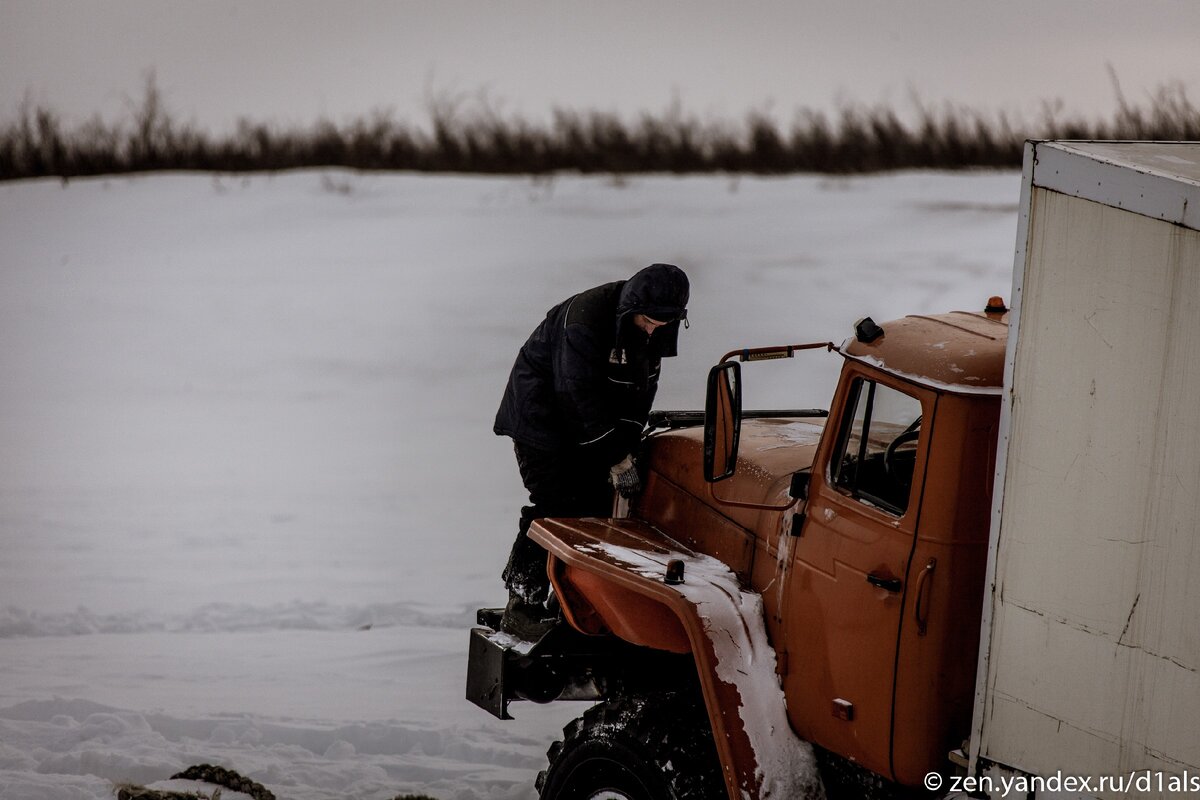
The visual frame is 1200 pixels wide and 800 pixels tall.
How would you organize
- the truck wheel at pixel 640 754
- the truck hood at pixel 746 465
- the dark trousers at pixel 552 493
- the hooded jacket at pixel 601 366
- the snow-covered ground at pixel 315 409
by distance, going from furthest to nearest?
the snow-covered ground at pixel 315 409 → the dark trousers at pixel 552 493 → the hooded jacket at pixel 601 366 → the truck hood at pixel 746 465 → the truck wheel at pixel 640 754

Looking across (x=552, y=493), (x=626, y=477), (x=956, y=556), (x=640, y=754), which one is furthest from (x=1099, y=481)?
(x=552, y=493)

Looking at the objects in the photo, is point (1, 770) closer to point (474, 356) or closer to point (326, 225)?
point (474, 356)

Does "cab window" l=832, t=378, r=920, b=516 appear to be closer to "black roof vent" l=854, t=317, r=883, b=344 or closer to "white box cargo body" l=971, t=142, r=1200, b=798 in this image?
"black roof vent" l=854, t=317, r=883, b=344

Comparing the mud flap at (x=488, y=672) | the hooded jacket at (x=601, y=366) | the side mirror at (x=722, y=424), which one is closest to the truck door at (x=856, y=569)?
the side mirror at (x=722, y=424)

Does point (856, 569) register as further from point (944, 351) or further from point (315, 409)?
point (315, 409)

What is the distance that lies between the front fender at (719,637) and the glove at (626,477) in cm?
34

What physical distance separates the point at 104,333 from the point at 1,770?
31.8 feet

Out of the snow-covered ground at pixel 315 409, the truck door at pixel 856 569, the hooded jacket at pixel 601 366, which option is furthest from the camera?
the snow-covered ground at pixel 315 409

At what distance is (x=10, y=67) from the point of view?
15078 mm

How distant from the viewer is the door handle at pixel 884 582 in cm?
336

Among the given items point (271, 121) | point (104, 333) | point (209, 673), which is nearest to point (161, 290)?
point (104, 333)

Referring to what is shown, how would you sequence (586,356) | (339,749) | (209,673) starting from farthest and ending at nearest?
(209,673) → (339,749) → (586,356)

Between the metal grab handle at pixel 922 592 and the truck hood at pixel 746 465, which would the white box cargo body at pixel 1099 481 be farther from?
the truck hood at pixel 746 465

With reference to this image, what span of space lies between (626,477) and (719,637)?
2.98 ft
